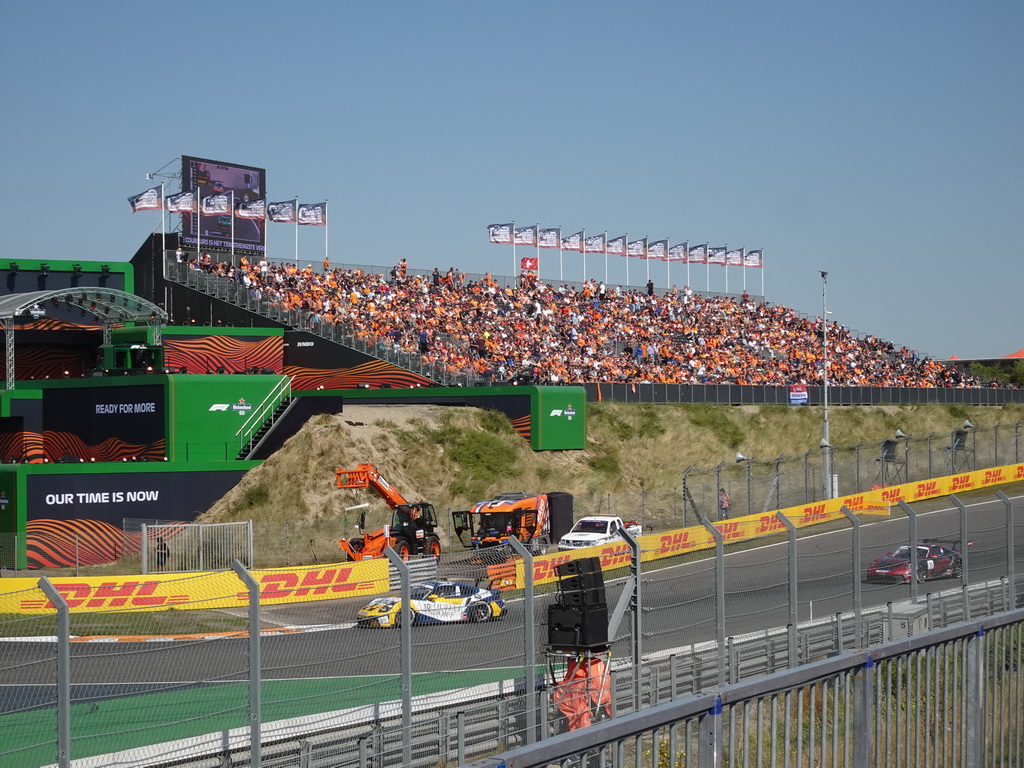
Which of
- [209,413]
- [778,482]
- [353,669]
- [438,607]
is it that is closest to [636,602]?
[438,607]

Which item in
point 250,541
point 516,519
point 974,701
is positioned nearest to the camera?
point 974,701

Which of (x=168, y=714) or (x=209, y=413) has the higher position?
(x=209, y=413)

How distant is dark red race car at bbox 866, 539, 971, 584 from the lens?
58.9 feet

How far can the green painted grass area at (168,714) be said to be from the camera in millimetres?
9383

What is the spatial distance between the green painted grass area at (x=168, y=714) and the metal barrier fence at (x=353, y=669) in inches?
0.7

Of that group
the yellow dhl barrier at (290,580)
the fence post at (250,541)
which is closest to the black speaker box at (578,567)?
the yellow dhl barrier at (290,580)

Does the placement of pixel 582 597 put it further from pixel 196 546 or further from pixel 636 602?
pixel 196 546

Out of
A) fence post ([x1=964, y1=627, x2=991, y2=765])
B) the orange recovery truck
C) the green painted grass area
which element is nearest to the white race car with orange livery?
the green painted grass area

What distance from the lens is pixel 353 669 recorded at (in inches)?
445

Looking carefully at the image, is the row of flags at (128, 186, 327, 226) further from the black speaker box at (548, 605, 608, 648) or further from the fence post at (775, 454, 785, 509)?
the black speaker box at (548, 605, 608, 648)

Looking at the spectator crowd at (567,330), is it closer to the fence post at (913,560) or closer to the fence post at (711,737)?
the fence post at (913,560)

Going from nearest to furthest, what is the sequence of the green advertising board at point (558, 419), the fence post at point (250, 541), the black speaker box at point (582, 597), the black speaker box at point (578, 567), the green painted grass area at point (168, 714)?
the green painted grass area at point (168, 714) → the black speaker box at point (578, 567) → the black speaker box at point (582, 597) → the fence post at point (250, 541) → the green advertising board at point (558, 419)

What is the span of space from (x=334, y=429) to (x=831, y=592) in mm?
25645

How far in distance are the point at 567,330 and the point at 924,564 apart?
38092mm
